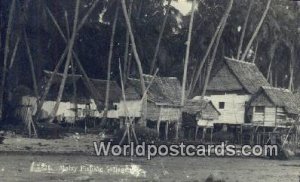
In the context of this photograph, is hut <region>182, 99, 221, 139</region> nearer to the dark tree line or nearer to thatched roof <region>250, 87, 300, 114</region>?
thatched roof <region>250, 87, 300, 114</region>

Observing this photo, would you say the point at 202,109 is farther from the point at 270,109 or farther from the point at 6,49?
the point at 6,49

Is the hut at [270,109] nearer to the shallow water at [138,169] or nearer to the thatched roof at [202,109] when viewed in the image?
the thatched roof at [202,109]

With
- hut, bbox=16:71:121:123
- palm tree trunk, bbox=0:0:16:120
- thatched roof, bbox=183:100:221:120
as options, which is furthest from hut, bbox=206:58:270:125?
palm tree trunk, bbox=0:0:16:120

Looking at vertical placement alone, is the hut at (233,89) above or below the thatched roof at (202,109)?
above

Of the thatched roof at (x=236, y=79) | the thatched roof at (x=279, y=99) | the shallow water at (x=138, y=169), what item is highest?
the thatched roof at (x=236, y=79)

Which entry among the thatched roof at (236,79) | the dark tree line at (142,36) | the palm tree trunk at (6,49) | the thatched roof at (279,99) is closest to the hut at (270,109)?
the thatched roof at (279,99)

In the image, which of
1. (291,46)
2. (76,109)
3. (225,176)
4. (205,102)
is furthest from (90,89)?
(225,176)

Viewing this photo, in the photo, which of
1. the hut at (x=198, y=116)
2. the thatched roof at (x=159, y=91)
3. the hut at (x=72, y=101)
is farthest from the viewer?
the hut at (x=72, y=101)
